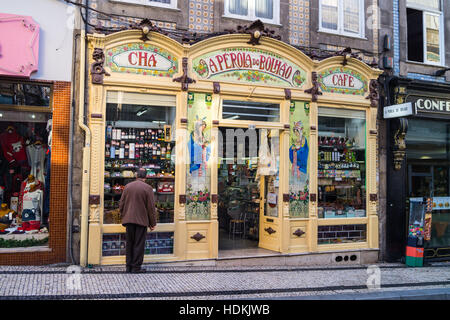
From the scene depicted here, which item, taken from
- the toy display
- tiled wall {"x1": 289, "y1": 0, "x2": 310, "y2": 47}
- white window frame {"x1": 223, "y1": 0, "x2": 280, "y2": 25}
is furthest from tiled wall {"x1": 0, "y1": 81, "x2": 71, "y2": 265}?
tiled wall {"x1": 289, "y1": 0, "x2": 310, "y2": 47}

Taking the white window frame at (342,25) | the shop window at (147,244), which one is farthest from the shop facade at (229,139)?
the white window frame at (342,25)

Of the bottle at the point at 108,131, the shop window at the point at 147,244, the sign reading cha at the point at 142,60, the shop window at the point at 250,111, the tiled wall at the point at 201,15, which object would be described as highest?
the tiled wall at the point at 201,15

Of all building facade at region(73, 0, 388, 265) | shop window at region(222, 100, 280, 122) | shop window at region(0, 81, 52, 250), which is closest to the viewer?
shop window at region(0, 81, 52, 250)

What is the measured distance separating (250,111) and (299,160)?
5.27 ft

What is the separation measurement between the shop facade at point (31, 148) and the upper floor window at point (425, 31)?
348 inches

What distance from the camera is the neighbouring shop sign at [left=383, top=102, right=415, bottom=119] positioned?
1008 cm

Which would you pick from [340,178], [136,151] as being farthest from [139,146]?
[340,178]

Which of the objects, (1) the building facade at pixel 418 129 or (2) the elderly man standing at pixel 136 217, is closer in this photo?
(2) the elderly man standing at pixel 136 217

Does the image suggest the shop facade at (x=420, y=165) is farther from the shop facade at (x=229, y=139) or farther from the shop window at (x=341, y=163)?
the shop window at (x=341, y=163)

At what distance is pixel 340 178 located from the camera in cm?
1058

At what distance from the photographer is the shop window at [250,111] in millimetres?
9508

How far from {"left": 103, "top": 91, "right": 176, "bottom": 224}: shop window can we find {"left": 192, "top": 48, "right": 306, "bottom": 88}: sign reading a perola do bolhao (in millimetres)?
1049

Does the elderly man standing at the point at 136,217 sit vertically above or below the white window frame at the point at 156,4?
below

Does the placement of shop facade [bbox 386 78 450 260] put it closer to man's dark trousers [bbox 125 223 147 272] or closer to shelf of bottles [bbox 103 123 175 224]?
shelf of bottles [bbox 103 123 175 224]
